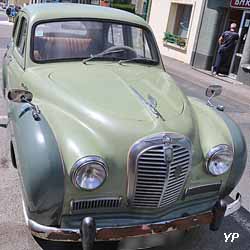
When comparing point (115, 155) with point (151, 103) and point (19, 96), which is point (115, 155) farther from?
point (19, 96)

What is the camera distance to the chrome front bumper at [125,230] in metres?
2.32

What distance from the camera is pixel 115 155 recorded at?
93.7 inches

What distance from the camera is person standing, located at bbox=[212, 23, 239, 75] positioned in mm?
11875

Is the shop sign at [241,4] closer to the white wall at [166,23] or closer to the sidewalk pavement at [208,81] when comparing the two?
the white wall at [166,23]

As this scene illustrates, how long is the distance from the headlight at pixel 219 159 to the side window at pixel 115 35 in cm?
179

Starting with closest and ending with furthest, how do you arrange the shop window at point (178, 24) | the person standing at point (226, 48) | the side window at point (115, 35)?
the side window at point (115, 35) < the person standing at point (226, 48) < the shop window at point (178, 24)

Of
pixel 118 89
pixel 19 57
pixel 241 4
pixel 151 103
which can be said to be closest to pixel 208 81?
pixel 241 4

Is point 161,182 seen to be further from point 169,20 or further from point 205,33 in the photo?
point 169,20

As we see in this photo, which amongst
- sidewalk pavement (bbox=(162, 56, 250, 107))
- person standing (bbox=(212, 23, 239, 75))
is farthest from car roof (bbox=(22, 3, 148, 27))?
person standing (bbox=(212, 23, 239, 75))

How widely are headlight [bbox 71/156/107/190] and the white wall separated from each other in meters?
12.6

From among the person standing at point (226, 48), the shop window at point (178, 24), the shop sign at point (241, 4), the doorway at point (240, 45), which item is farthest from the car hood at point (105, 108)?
the shop window at point (178, 24)

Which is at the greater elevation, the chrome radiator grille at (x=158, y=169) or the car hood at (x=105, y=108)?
the car hood at (x=105, y=108)

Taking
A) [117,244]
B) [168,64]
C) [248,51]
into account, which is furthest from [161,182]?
[168,64]

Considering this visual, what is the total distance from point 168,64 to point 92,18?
10.3m
